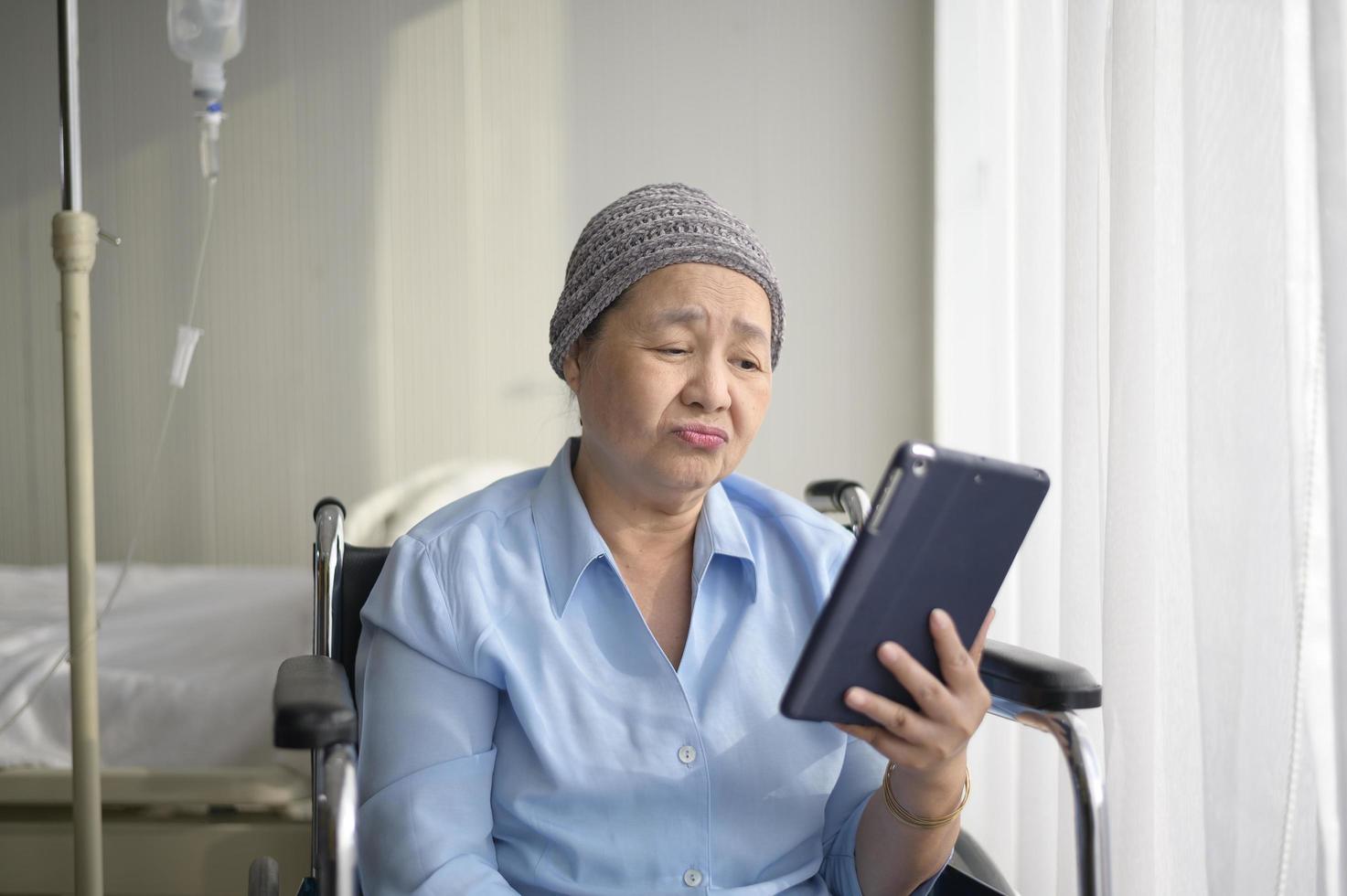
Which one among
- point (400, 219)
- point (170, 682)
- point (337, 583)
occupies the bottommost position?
point (170, 682)

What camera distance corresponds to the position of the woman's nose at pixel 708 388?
0.97 metres

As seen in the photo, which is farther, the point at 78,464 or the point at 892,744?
the point at 78,464

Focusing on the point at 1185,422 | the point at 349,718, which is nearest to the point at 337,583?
the point at 349,718

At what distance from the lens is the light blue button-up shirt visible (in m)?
0.91

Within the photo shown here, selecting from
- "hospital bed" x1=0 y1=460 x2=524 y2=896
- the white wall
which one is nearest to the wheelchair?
"hospital bed" x1=0 y1=460 x2=524 y2=896

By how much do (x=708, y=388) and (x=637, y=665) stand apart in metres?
0.26

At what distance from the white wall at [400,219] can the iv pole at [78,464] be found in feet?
3.42

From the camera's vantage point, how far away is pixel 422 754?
911 mm

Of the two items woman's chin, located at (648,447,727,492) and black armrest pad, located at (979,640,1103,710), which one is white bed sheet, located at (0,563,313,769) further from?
black armrest pad, located at (979,640,1103,710)

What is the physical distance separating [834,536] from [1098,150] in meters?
0.65

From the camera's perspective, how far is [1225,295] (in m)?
1.08

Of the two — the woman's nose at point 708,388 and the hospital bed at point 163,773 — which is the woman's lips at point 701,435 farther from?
the hospital bed at point 163,773

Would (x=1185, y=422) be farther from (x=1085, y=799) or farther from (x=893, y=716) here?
(x=893, y=716)

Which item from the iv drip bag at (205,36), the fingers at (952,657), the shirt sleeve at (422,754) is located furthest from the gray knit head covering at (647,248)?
the iv drip bag at (205,36)
